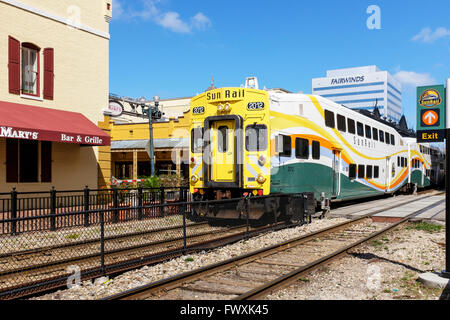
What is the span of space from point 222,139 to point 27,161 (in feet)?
27.7

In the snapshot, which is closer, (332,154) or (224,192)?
(224,192)

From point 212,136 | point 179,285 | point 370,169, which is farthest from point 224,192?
point 370,169

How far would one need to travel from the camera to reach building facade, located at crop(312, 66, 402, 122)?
154250 millimetres

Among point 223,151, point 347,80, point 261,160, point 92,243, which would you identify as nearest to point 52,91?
point 223,151

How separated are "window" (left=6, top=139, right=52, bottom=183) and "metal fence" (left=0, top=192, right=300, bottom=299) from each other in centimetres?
734

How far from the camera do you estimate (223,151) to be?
43.3ft

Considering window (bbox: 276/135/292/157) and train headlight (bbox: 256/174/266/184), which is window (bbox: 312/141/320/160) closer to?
window (bbox: 276/135/292/157)

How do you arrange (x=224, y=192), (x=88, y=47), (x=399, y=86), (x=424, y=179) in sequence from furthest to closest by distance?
(x=399, y=86), (x=424, y=179), (x=88, y=47), (x=224, y=192)

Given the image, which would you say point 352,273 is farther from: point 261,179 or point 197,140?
point 197,140

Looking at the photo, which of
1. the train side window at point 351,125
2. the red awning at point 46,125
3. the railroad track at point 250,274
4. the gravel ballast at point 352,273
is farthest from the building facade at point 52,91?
the train side window at point 351,125

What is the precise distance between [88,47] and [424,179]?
25.9 meters

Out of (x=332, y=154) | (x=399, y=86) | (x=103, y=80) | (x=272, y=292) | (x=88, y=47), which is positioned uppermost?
(x=399, y=86)

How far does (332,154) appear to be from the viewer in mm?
16172

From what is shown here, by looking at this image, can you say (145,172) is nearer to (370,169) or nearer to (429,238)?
(370,169)
